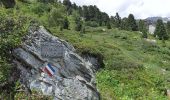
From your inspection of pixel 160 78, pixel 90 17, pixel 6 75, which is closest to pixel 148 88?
pixel 160 78

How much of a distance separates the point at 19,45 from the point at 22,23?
167 cm

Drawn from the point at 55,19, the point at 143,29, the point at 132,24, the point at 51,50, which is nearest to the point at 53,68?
the point at 51,50

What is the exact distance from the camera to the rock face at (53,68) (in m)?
17.5

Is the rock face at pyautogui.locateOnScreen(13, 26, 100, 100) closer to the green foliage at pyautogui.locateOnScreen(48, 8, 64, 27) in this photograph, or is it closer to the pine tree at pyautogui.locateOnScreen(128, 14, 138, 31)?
the green foliage at pyautogui.locateOnScreen(48, 8, 64, 27)

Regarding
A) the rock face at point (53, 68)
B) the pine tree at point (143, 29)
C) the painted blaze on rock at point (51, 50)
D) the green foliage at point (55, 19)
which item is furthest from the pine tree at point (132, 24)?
the painted blaze on rock at point (51, 50)

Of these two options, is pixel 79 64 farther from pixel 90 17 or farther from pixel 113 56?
pixel 90 17

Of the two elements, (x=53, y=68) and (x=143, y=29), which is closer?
(x=53, y=68)

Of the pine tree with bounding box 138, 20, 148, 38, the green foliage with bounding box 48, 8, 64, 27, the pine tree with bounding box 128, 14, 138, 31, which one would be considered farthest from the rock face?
the pine tree with bounding box 128, 14, 138, 31

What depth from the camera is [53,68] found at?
18.5m

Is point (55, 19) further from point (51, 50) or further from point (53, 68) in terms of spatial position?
point (53, 68)

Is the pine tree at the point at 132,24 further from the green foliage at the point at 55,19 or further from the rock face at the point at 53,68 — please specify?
the rock face at the point at 53,68

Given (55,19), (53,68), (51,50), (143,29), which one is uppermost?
(51,50)

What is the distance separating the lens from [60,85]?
59.0 feet

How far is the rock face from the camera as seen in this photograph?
17.5m
